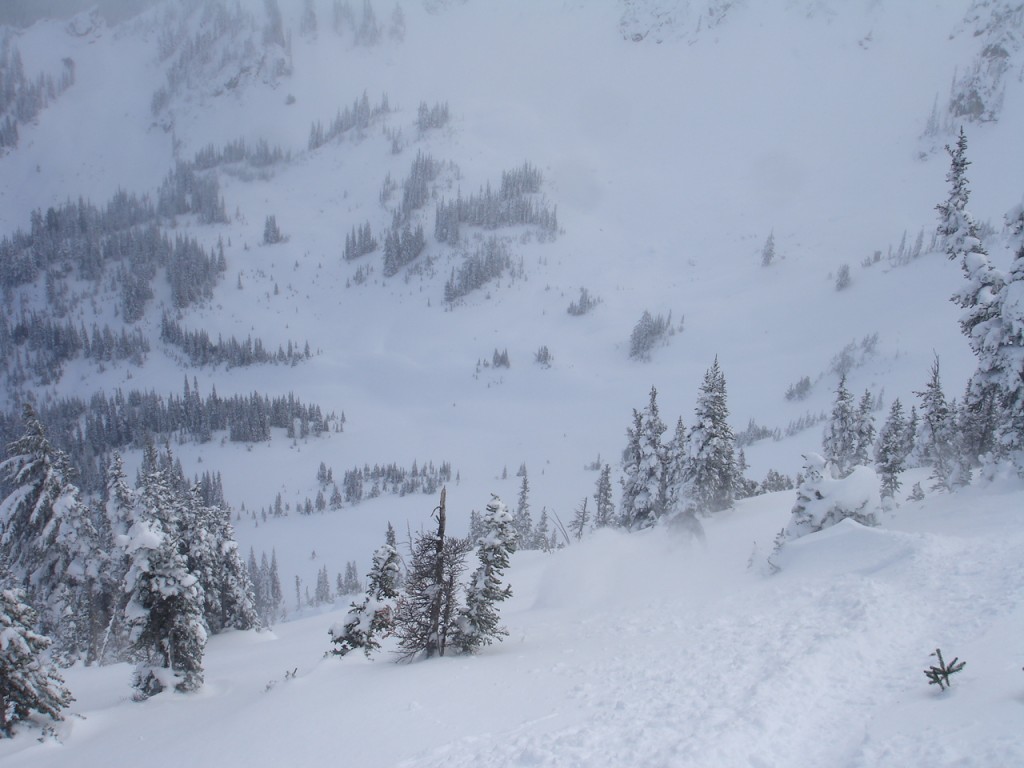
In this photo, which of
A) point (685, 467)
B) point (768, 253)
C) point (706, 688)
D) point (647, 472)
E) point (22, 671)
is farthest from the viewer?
point (768, 253)

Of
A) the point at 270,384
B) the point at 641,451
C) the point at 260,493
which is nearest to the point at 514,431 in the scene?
the point at 260,493

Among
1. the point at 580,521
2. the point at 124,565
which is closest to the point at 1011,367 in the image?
the point at 124,565

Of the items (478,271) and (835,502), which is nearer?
(835,502)

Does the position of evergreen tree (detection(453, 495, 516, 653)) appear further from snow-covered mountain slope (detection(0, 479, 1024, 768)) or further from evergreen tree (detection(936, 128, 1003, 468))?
evergreen tree (detection(936, 128, 1003, 468))

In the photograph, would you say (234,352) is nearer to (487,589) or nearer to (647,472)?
(647,472)

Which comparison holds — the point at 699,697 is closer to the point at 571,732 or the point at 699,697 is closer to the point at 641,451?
the point at 571,732

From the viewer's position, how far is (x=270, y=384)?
14812 cm

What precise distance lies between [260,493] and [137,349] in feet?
291

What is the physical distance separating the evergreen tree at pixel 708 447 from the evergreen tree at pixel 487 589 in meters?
21.7

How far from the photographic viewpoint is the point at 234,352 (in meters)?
157

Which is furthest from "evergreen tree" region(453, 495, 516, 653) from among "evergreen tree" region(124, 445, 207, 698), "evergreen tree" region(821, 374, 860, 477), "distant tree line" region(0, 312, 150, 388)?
"distant tree line" region(0, 312, 150, 388)

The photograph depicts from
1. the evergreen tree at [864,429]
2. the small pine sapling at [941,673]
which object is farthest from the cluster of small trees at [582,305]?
the small pine sapling at [941,673]

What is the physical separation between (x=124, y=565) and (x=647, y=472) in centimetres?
3210

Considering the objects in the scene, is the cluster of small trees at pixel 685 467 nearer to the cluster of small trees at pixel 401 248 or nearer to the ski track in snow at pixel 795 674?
the ski track in snow at pixel 795 674
